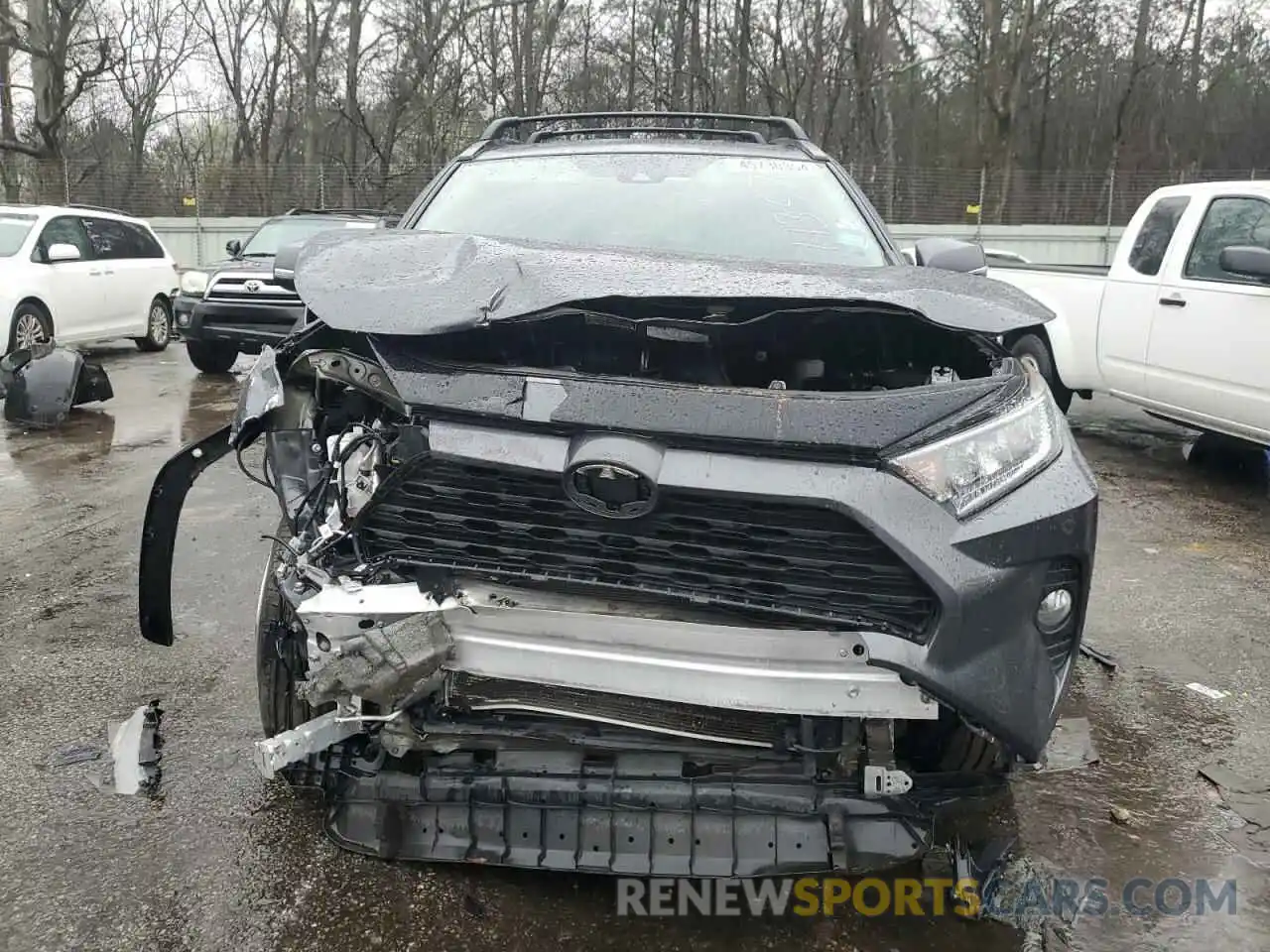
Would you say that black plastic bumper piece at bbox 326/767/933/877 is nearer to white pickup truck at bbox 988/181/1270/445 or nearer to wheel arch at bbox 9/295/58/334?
white pickup truck at bbox 988/181/1270/445

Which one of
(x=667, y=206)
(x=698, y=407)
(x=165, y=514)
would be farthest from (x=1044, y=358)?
(x=165, y=514)

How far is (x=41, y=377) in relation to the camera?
298 inches

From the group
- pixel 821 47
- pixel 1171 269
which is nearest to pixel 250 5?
pixel 821 47

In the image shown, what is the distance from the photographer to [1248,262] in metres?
5.16

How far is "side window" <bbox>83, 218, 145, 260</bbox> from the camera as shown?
10445mm

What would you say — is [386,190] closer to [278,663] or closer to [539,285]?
[278,663]

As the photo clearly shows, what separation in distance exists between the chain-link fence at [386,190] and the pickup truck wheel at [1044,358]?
51.8 feet

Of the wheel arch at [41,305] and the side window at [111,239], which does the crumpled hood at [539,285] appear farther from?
the side window at [111,239]

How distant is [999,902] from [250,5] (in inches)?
1228

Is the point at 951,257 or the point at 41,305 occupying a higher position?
the point at 951,257

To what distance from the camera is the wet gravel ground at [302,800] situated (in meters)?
2.21

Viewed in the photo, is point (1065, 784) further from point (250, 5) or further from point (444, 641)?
point (250, 5)

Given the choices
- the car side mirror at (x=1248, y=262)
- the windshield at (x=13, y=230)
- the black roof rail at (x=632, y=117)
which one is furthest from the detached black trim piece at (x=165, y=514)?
the windshield at (x=13, y=230)

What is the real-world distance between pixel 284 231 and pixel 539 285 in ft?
31.6
